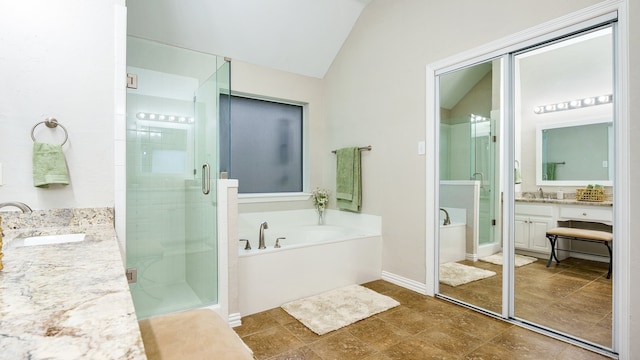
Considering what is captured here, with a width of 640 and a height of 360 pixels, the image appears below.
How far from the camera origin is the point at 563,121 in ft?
6.90

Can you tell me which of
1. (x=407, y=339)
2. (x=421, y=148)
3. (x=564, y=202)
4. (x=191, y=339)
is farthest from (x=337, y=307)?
(x=564, y=202)

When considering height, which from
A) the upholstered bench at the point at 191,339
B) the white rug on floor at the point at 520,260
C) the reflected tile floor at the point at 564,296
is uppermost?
the upholstered bench at the point at 191,339

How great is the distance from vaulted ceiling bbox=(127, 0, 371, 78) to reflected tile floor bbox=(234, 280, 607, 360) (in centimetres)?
256

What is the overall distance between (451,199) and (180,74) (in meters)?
2.31

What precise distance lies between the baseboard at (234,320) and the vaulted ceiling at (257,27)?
248 centimetres

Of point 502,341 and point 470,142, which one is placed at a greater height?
point 470,142

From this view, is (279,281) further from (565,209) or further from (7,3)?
(7,3)

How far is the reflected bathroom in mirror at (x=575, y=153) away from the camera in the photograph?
1.89 metres

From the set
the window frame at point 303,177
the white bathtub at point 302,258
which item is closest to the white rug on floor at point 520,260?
the white bathtub at point 302,258

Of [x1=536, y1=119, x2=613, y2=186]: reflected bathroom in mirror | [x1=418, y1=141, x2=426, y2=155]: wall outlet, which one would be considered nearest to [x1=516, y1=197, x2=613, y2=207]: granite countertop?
[x1=536, y1=119, x2=613, y2=186]: reflected bathroom in mirror

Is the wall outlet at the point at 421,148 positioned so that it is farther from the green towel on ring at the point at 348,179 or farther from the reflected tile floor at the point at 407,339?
the reflected tile floor at the point at 407,339

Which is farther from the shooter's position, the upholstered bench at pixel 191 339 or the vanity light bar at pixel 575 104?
the vanity light bar at pixel 575 104

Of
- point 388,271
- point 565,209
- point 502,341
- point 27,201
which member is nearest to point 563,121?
point 565,209

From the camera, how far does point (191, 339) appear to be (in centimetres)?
105
